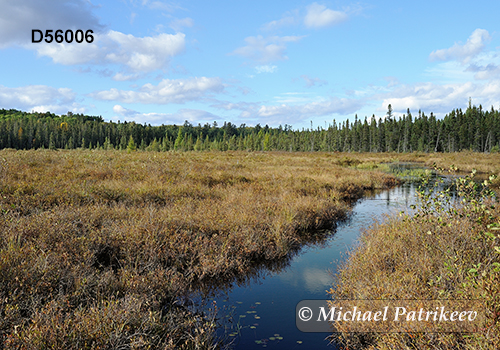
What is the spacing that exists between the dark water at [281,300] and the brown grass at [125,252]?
1.73ft

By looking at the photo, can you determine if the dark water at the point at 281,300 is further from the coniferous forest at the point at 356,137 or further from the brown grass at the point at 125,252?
the coniferous forest at the point at 356,137

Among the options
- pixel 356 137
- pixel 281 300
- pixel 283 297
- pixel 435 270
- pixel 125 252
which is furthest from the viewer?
pixel 356 137

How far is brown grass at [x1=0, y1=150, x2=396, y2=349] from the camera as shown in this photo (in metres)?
4.14

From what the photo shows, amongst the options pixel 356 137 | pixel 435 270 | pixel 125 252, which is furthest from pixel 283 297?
pixel 356 137

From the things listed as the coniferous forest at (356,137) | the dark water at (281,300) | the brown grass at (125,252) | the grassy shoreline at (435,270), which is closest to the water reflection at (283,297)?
the dark water at (281,300)

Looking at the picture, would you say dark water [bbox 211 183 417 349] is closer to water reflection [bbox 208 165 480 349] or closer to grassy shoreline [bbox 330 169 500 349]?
water reflection [bbox 208 165 480 349]

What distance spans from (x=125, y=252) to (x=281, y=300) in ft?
12.3

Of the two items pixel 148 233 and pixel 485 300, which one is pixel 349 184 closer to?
pixel 148 233

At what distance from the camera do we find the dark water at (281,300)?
514cm

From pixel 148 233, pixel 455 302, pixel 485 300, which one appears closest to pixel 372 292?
pixel 455 302

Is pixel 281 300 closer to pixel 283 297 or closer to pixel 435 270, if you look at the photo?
pixel 283 297

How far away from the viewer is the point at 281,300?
21.5ft

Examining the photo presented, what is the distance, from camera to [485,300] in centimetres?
369

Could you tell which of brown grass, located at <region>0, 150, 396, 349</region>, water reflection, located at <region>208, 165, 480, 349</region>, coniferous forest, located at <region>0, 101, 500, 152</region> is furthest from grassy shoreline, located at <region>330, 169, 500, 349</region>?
coniferous forest, located at <region>0, 101, 500, 152</region>
